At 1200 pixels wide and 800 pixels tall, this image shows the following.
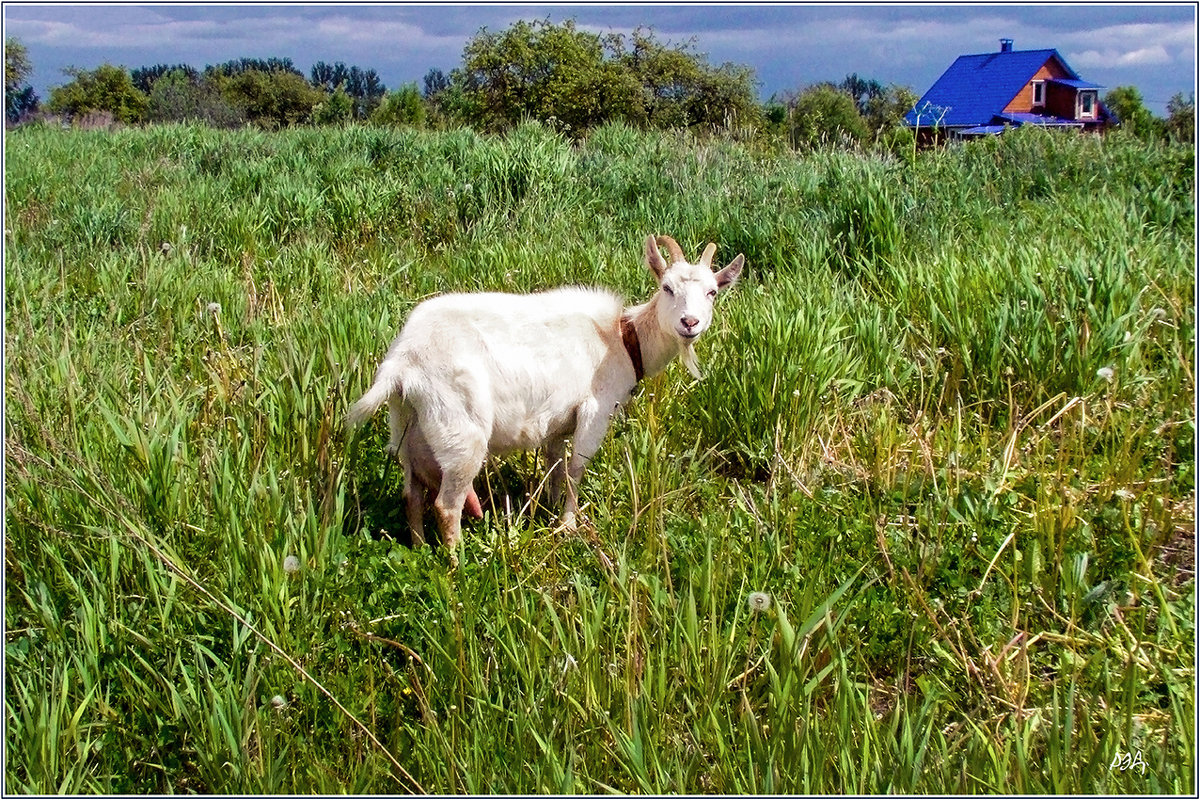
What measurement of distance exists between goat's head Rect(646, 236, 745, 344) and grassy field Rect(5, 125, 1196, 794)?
0.44 m

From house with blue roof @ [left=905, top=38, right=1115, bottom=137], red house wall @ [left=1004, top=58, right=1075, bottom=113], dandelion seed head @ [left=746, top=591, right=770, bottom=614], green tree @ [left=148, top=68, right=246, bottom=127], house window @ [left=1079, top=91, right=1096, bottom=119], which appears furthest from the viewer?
house window @ [left=1079, top=91, right=1096, bottom=119]

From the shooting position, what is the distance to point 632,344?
446 centimetres

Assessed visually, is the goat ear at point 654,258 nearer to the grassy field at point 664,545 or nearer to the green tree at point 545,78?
the grassy field at point 664,545

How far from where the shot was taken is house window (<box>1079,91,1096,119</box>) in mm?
43938

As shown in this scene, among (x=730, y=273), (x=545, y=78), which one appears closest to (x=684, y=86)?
(x=545, y=78)

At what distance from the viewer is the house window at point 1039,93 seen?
144 feet

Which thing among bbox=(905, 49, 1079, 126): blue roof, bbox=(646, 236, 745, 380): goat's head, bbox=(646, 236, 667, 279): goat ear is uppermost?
bbox=(905, 49, 1079, 126): blue roof

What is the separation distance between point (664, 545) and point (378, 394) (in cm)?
128

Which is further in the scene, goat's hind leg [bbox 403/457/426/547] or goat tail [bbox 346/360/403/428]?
goat's hind leg [bbox 403/457/426/547]

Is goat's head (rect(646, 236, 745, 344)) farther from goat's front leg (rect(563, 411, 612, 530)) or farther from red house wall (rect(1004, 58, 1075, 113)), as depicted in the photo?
red house wall (rect(1004, 58, 1075, 113))

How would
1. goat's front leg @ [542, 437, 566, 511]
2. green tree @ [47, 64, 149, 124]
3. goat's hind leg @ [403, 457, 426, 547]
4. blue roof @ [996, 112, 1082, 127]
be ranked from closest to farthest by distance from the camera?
goat's hind leg @ [403, 457, 426, 547] → goat's front leg @ [542, 437, 566, 511] → blue roof @ [996, 112, 1082, 127] → green tree @ [47, 64, 149, 124]

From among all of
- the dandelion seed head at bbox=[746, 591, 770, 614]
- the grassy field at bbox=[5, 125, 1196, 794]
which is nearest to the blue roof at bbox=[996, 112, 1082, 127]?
the grassy field at bbox=[5, 125, 1196, 794]

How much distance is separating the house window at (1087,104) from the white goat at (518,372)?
45.5 m

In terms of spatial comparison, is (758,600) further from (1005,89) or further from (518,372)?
(1005,89)
